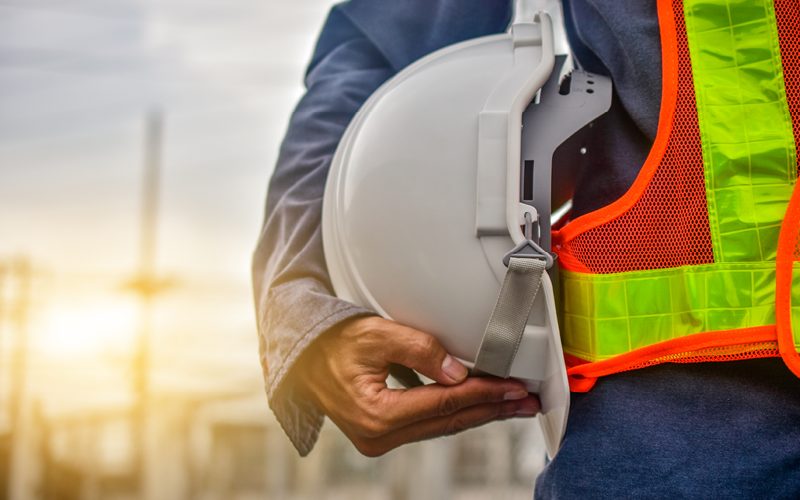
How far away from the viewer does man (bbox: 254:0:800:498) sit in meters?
0.57

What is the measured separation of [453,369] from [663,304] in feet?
0.90

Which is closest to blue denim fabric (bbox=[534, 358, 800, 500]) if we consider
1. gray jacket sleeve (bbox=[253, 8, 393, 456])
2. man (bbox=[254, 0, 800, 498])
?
man (bbox=[254, 0, 800, 498])

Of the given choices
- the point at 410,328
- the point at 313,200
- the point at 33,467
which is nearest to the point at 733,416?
the point at 410,328

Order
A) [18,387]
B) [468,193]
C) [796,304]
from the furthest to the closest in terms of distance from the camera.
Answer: [18,387]
[468,193]
[796,304]

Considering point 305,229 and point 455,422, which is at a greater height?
point 305,229

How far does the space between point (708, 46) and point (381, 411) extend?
1.95 ft

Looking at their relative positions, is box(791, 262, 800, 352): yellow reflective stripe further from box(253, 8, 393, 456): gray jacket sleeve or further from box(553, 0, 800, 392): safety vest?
box(253, 8, 393, 456): gray jacket sleeve

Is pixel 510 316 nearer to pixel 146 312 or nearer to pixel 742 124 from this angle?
pixel 742 124

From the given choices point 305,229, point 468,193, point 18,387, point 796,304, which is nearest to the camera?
point 796,304

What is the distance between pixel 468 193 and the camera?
0.67 meters

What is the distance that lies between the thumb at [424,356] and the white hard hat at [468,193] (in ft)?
0.06

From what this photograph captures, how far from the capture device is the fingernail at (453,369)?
713 millimetres

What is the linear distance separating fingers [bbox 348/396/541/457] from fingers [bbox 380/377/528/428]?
1.1 inches

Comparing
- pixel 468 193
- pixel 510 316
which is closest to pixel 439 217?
pixel 468 193
